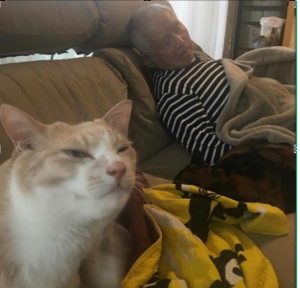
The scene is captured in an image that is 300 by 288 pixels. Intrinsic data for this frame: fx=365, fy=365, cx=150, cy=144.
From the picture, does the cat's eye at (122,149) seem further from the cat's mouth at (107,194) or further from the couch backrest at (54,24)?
the couch backrest at (54,24)

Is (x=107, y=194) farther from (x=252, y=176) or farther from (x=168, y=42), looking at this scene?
(x=168, y=42)

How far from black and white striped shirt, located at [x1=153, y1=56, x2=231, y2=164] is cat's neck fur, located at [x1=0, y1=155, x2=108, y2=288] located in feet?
1.70

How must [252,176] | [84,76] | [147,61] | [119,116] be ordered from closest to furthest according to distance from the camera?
[119,116]
[84,76]
[252,176]
[147,61]

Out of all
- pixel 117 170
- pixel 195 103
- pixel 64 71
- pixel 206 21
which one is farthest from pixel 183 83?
pixel 117 170

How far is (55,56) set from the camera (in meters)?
0.59

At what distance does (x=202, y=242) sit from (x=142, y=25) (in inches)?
19.3

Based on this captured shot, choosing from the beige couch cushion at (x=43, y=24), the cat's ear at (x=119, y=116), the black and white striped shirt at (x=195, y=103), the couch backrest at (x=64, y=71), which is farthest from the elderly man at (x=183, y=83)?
the cat's ear at (x=119, y=116)

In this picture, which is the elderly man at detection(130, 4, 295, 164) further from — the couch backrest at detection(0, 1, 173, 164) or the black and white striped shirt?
the couch backrest at detection(0, 1, 173, 164)

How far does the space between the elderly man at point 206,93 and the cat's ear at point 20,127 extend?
51cm

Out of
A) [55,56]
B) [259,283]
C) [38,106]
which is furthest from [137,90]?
[259,283]

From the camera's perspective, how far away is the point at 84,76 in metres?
0.56

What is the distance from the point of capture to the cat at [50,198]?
14.0 inches

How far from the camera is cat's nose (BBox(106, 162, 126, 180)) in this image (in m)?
0.37

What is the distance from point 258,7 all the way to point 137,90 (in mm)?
295
